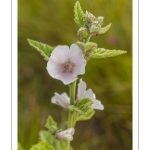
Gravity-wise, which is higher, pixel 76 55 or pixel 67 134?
pixel 76 55

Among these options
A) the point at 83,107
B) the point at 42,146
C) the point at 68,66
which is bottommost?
the point at 42,146

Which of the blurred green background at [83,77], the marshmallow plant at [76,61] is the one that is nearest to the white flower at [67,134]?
the marshmallow plant at [76,61]

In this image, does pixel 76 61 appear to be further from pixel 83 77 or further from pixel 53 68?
pixel 83 77

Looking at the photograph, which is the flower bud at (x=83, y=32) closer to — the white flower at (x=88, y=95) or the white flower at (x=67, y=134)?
the white flower at (x=88, y=95)

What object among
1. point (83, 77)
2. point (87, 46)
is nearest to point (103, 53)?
point (87, 46)

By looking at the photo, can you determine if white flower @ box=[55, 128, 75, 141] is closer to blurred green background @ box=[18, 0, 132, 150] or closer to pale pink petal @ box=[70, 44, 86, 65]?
pale pink petal @ box=[70, 44, 86, 65]
